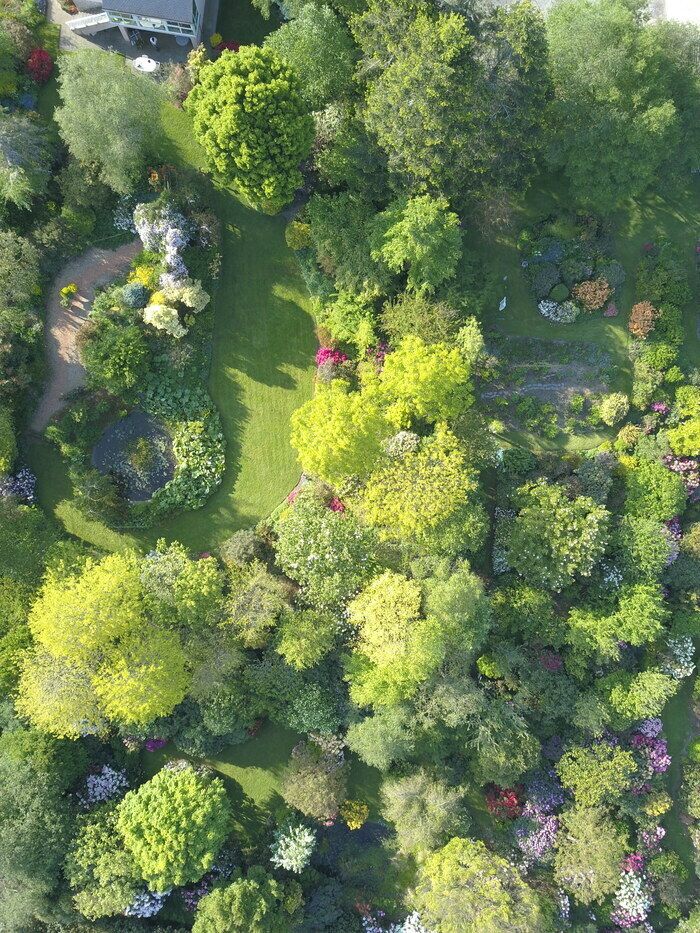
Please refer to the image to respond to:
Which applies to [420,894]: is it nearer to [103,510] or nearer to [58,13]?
[103,510]

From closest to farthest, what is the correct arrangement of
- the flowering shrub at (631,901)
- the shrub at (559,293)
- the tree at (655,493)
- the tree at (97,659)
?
the tree at (97,659) → the flowering shrub at (631,901) → the tree at (655,493) → the shrub at (559,293)

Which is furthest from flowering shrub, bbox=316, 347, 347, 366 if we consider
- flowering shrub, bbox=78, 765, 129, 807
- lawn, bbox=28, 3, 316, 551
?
flowering shrub, bbox=78, 765, 129, 807

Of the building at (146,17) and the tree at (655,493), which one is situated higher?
the building at (146,17)

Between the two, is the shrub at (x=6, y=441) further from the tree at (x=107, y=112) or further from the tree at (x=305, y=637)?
the tree at (x=305, y=637)

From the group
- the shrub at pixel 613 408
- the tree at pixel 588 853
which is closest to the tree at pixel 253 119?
the shrub at pixel 613 408

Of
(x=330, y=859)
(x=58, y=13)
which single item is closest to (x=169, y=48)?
(x=58, y=13)

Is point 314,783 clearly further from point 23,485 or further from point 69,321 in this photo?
point 69,321
